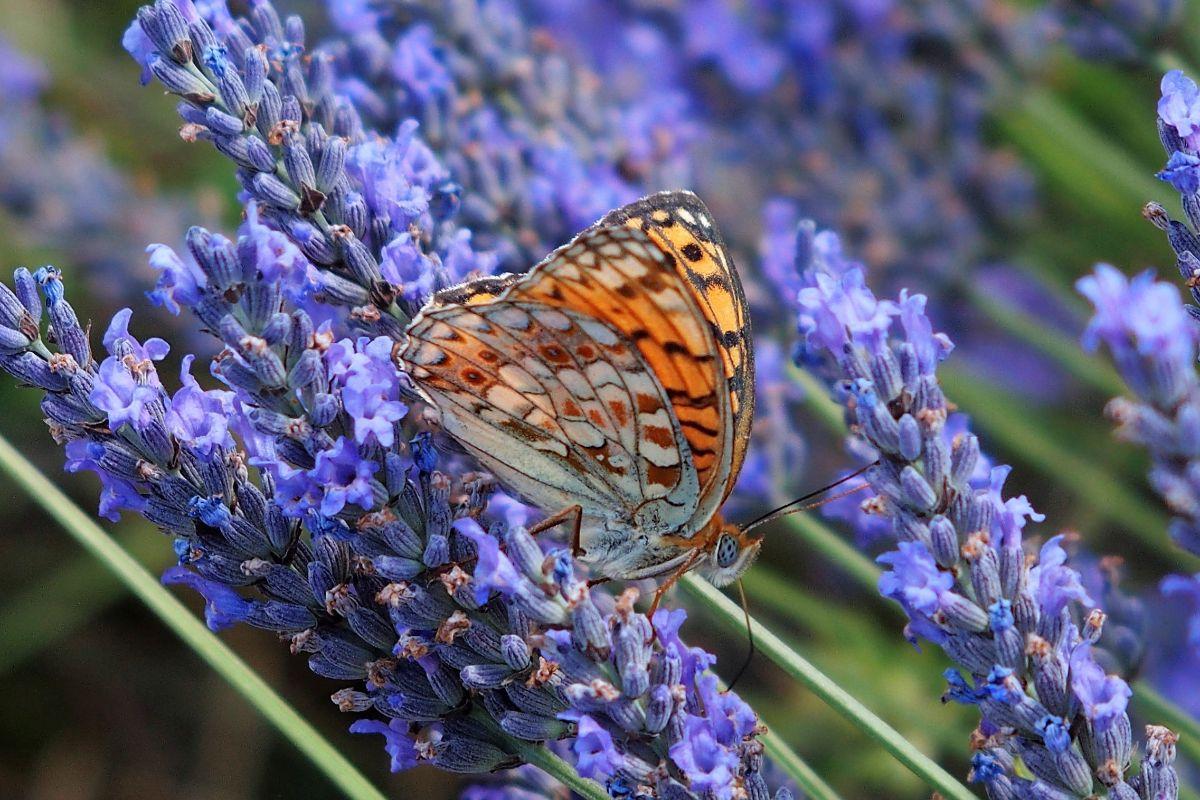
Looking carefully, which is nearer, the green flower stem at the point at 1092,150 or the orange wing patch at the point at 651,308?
the orange wing patch at the point at 651,308

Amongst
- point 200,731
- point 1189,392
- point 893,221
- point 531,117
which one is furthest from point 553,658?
point 200,731

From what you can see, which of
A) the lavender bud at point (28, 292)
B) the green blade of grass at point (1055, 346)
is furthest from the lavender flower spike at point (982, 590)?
the green blade of grass at point (1055, 346)

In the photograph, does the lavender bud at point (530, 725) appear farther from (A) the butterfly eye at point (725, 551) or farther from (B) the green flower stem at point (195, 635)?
(A) the butterfly eye at point (725, 551)

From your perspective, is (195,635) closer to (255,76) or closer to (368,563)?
(368,563)

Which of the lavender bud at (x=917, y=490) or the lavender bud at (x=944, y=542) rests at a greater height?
the lavender bud at (x=917, y=490)

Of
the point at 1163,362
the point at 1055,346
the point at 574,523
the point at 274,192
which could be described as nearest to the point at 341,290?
the point at 274,192

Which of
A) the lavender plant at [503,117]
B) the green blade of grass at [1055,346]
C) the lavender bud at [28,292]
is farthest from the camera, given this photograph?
the green blade of grass at [1055,346]
